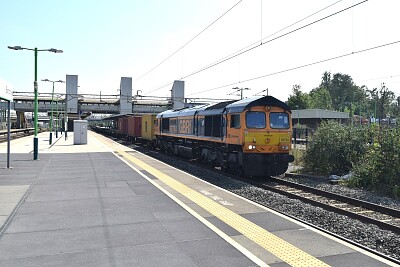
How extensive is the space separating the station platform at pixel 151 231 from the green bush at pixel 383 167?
5.95 meters

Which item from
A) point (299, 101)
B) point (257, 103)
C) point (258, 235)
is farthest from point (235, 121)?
point (299, 101)

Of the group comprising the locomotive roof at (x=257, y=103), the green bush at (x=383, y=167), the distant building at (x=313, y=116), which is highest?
the distant building at (x=313, y=116)

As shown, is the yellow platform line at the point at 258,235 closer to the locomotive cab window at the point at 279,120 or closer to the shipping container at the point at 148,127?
the locomotive cab window at the point at 279,120

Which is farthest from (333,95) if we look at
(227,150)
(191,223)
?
(191,223)

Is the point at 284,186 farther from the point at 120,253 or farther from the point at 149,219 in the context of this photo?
the point at 120,253

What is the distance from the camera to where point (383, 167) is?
13.8 meters

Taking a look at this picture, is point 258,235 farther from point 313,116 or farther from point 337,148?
point 313,116

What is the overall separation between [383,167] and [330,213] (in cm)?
513

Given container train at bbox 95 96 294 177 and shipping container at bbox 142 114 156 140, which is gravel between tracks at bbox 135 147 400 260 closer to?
container train at bbox 95 96 294 177

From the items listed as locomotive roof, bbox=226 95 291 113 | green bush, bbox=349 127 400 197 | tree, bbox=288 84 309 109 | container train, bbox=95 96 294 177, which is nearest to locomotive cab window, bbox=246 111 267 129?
container train, bbox=95 96 294 177

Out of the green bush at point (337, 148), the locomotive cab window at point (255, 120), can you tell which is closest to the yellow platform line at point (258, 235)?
the locomotive cab window at point (255, 120)

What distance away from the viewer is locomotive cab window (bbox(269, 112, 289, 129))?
16.1 metres

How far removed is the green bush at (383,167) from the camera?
13.4 metres

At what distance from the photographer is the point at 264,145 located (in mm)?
15648
